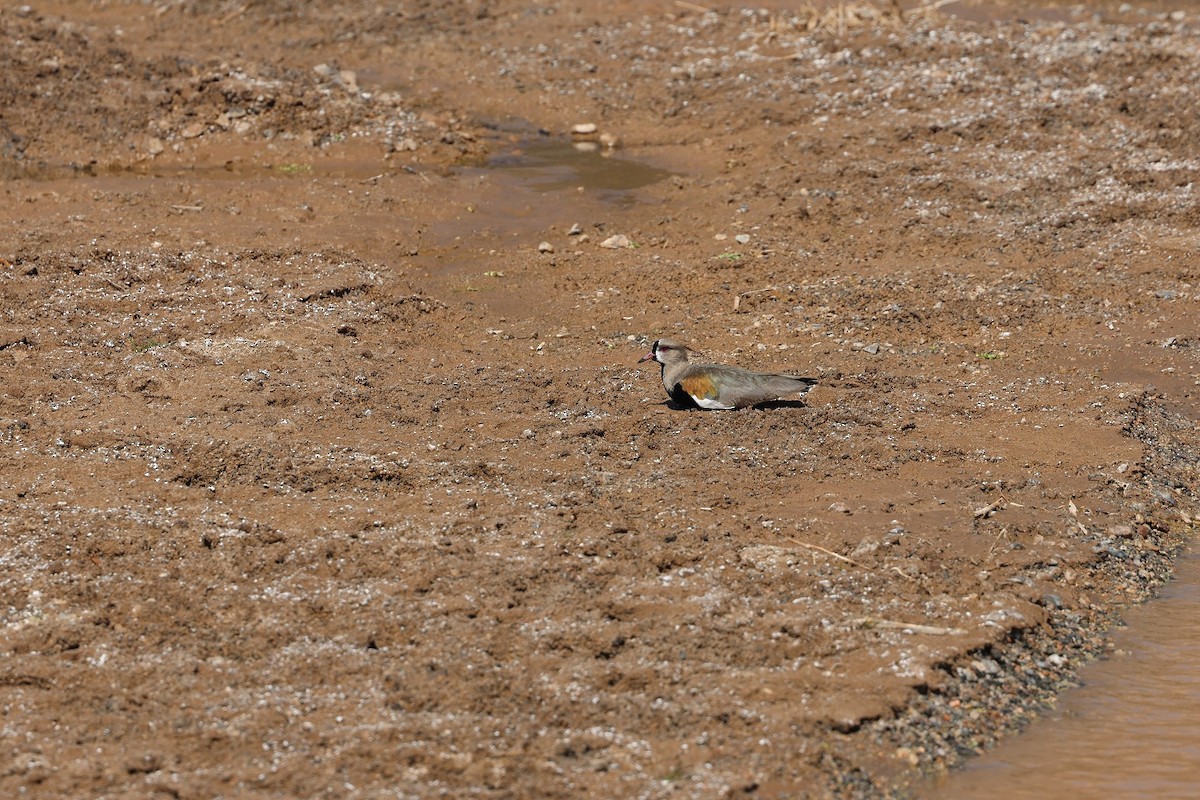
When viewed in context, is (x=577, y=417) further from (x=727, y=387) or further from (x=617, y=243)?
(x=617, y=243)

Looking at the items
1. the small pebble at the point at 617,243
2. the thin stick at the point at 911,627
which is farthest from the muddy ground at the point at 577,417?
the small pebble at the point at 617,243

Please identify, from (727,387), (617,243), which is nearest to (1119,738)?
(727,387)

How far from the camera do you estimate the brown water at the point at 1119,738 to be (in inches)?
218

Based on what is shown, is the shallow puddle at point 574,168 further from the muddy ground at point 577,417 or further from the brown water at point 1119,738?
the brown water at point 1119,738

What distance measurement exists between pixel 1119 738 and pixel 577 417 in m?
3.82

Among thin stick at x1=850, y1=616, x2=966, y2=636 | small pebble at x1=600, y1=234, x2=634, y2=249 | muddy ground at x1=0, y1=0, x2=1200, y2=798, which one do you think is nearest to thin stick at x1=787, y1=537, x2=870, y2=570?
muddy ground at x1=0, y1=0, x2=1200, y2=798

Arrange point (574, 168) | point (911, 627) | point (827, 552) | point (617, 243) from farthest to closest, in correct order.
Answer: point (574, 168), point (617, 243), point (827, 552), point (911, 627)

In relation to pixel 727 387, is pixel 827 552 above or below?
below

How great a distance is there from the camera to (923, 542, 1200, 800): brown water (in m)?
5.53

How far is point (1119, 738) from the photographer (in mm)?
5855

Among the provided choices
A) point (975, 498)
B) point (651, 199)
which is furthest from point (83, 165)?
point (975, 498)

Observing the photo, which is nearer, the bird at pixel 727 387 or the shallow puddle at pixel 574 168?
the bird at pixel 727 387

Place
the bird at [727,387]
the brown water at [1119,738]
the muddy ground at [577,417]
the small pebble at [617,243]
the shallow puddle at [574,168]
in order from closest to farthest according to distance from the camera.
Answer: the brown water at [1119,738] → the muddy ground at [577,417] → the bird at [727,387] → the small pebble at [617,243] → the shallow puddle at [574,168]

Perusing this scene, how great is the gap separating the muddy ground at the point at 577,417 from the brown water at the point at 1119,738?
15cm
